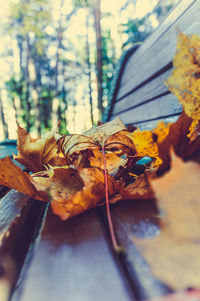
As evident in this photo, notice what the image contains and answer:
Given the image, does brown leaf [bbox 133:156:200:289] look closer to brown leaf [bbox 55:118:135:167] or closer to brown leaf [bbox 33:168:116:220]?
brown leaf [bbox 33:168:116:220]

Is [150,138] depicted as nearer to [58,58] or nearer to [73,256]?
[73,256]

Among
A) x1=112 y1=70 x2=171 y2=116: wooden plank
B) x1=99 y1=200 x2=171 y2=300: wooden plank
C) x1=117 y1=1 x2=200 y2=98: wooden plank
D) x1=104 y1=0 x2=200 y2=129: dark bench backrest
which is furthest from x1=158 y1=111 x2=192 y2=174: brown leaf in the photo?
x1=112 y1=70 x2=171 y2=116: wooden plank

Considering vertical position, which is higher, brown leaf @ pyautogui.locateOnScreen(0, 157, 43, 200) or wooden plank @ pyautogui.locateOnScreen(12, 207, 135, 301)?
brown leaf @ pyautogui.locateOnScreen(0, 157, 43, 200)

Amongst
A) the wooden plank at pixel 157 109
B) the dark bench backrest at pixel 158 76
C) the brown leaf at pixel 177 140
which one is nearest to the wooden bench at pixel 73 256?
the brown leaf at pixel 177 140

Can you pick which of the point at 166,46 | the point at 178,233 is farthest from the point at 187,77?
the point at 166,46

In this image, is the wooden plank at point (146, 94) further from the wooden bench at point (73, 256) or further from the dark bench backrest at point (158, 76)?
the wooden bench at point (73, 256)

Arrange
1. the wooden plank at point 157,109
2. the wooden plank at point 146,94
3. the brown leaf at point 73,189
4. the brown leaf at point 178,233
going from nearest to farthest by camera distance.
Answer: the brown leaf at point 178,233 < the brown leaf at point 73,189 < the wooden plank at point 157,109 < the wooden plank at point 146,94

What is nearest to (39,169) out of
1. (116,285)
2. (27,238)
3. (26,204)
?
(26,204)
